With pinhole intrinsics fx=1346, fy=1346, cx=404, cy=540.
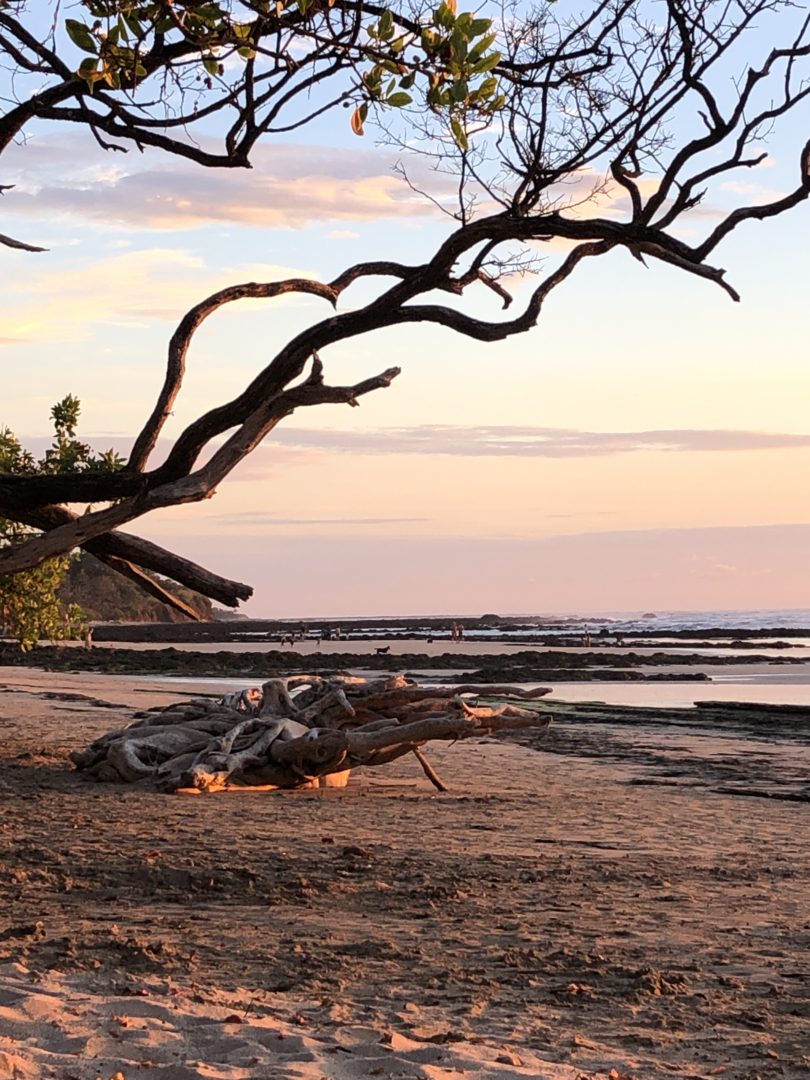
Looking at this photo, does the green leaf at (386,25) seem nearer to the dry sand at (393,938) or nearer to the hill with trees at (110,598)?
the dry sand at (393,938)

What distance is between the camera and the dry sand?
505 cm

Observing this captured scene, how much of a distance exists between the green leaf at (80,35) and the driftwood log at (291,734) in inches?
314

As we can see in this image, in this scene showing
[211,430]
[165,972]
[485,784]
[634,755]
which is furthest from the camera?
[634,755]

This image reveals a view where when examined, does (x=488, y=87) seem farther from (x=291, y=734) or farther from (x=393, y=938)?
(x=291, y=734)

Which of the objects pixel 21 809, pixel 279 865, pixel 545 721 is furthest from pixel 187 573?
pixel 545 721

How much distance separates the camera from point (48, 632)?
654 inches

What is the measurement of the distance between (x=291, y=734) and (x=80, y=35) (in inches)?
335

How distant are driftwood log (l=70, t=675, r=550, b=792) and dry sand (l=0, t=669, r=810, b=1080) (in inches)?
16.4

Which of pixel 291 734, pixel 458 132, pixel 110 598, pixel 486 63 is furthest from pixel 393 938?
pixel 110 598

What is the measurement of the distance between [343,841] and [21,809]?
303 centimetres

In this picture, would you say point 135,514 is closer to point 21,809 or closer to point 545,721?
point 21,809

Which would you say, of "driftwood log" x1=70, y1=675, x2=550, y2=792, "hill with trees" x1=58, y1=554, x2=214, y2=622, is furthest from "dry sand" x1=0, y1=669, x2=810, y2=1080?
"hill with trees" x1=58, y1=554, x2=214, y2=622

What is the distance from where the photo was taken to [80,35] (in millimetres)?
6324

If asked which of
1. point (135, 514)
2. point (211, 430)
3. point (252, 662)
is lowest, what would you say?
point (252, 662)
